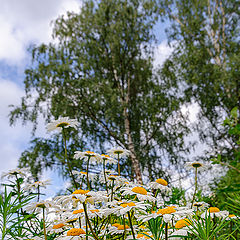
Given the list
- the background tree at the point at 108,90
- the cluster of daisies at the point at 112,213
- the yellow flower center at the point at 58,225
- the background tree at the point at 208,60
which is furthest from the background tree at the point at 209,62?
the yellow flower center at the point at 58,225

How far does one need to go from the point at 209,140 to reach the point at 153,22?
13.1 ft

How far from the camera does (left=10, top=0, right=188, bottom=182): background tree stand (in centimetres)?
679

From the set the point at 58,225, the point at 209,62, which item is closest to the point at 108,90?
the point at 209,62

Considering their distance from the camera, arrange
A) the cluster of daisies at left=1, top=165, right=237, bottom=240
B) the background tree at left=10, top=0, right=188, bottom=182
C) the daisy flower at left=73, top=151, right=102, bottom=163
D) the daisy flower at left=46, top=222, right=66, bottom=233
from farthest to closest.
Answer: the background tree at left=10, top=0, right=188, bottom=182
the daisy flower at left=73, top=151, right=102, bottom=163
the daisy flower at left=46, top=222, right=66, bottom=233
the cluster of daisies at left=1, top=165, right=237, bottom=240

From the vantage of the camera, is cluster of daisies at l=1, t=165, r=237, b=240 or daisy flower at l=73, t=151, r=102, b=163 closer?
cluster of daisies at l=1, t=165, r=237, b=240

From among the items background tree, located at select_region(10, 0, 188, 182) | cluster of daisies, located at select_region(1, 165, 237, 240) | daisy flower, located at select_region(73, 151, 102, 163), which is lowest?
cluster of daisies, located at select_region(1, 165, 237, 240)

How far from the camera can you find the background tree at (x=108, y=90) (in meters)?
6.79

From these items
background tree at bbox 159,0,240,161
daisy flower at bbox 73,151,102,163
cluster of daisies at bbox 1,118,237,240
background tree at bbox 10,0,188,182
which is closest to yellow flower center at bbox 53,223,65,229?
cluster of daisies at bbox 1,118,237,240

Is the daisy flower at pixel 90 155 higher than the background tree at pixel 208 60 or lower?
lower

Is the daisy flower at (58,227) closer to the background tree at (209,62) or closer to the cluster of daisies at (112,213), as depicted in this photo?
the cluster of daisies at (112,213)

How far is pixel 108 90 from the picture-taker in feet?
21.1

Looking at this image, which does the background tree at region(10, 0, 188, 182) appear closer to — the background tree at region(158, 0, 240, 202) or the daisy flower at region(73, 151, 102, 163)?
the background tree at region(158, 0, 240, 202)

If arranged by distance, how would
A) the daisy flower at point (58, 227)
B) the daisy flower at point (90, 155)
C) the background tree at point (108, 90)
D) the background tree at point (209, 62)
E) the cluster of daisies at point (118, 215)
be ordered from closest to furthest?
the cluster of daisies at point (118, 215) → the daisy flower at point (58, 227) → the daisy flower at point (90, 155) → the background tree at point (108, 90) → the background tree at point (209, 62)

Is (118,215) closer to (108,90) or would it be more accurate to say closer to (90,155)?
(90,155)
